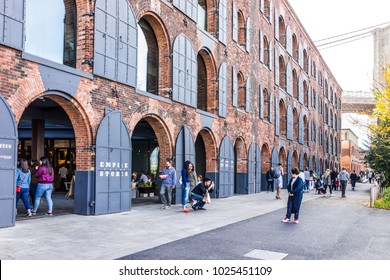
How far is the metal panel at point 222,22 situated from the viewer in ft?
63.8

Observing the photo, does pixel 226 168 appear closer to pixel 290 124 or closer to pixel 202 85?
pixel 202 85

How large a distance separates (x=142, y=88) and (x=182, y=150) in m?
2.98

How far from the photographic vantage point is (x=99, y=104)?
1173cm

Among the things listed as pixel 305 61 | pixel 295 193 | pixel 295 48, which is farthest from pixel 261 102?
pixel 305 61

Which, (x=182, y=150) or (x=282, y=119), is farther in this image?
(x=282, y=119)

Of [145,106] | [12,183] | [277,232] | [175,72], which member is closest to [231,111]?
[175,72]

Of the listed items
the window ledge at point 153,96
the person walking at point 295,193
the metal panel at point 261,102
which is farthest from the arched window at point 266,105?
the person walking at point 295,193

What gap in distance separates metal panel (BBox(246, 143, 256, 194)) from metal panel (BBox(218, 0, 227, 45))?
20.7ft

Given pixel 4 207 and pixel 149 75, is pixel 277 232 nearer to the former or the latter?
pixel 4 207

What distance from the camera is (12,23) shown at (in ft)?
29.9

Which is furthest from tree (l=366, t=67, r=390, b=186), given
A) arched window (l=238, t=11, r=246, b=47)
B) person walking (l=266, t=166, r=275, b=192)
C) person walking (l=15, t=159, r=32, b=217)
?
person walking (l=15, t=159, r=32, b=217)

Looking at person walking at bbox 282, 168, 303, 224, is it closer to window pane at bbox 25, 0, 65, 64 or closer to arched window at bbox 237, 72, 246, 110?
window pane at bbox 25, 0, 65, 64

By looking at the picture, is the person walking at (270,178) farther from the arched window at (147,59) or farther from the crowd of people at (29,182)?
the crowd of people at (29,182)

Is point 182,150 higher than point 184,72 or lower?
lower
